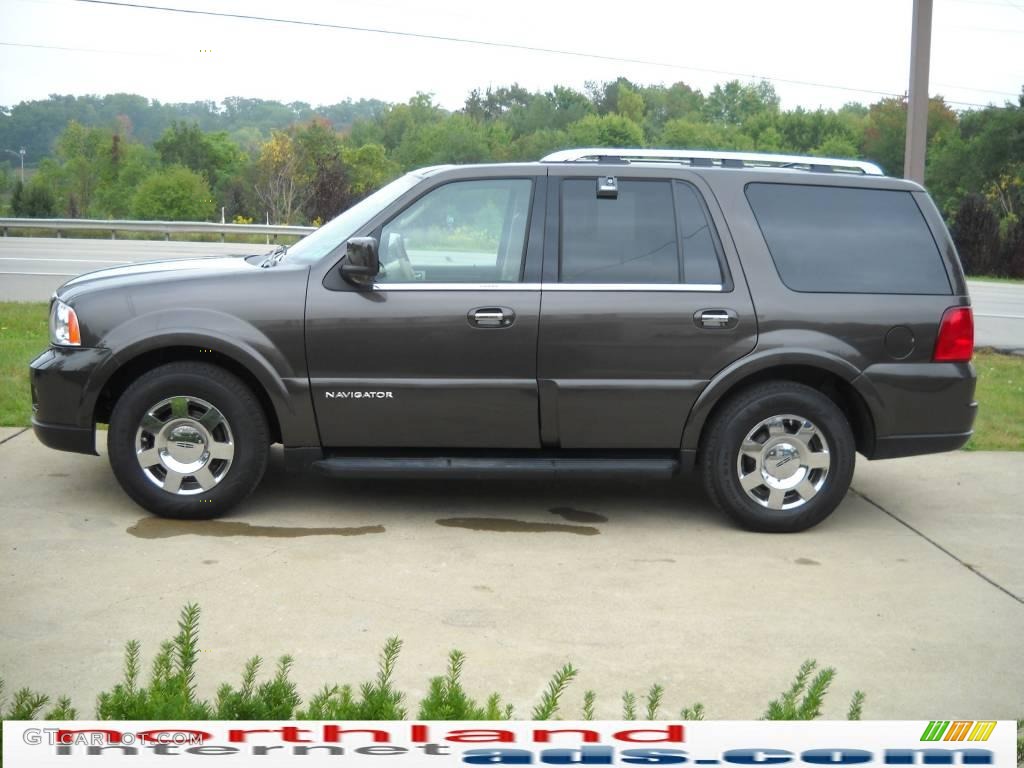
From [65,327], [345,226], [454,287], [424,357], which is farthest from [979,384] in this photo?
[65,327]

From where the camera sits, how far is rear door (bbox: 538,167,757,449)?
6.18m

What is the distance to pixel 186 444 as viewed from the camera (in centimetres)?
623

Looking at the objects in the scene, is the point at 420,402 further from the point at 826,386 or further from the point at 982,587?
the point at 982,587

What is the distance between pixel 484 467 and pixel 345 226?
148 cm

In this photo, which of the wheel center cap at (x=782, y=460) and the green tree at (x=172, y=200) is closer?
the wheel center cap at (x=782, y=460)

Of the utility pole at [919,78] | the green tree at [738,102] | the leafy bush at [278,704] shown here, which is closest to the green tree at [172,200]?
the green tree at [738,102]

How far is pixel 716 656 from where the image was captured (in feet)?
15.0

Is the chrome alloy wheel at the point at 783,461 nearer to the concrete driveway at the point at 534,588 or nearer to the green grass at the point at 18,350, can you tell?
the concrete driveway at the point at 534,588

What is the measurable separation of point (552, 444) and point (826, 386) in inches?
59.1

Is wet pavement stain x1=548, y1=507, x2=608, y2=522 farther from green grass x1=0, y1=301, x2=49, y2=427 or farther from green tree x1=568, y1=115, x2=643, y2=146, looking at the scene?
green tree x1=568, y1=115, x2=643, y2=146

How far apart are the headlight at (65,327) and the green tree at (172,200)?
6465 cm

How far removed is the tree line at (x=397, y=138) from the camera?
66.3m

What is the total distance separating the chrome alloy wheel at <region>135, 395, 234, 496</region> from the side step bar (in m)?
0.51
